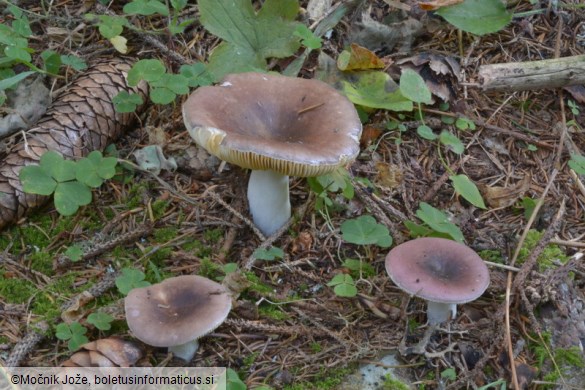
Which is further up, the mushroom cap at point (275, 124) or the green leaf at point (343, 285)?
the mushroom cap at point (275, 124)

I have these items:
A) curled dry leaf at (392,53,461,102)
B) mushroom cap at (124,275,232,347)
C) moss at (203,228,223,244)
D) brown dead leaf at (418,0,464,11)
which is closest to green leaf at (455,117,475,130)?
curled dry leaf at (392,53,461,102)

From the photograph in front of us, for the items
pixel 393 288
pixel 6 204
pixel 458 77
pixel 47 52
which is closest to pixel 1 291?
pixel 6 204

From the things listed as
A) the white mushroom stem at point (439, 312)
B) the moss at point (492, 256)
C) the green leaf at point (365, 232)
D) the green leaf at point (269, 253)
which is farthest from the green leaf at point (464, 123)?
the green leaf at point (269, 253)

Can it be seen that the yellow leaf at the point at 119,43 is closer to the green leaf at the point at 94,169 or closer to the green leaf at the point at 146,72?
the green leaf at the point at 146,72

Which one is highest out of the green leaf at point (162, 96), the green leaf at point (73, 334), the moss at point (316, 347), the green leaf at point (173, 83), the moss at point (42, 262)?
the green leaf at point (173, 83)

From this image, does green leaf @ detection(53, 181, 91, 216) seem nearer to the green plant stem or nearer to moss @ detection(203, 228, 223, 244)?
moss @ detection(203, 228, 223, 244)

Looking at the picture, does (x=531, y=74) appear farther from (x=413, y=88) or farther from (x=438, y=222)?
(x=438, y=222)

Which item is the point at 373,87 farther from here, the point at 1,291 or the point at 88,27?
the point at 1,291
